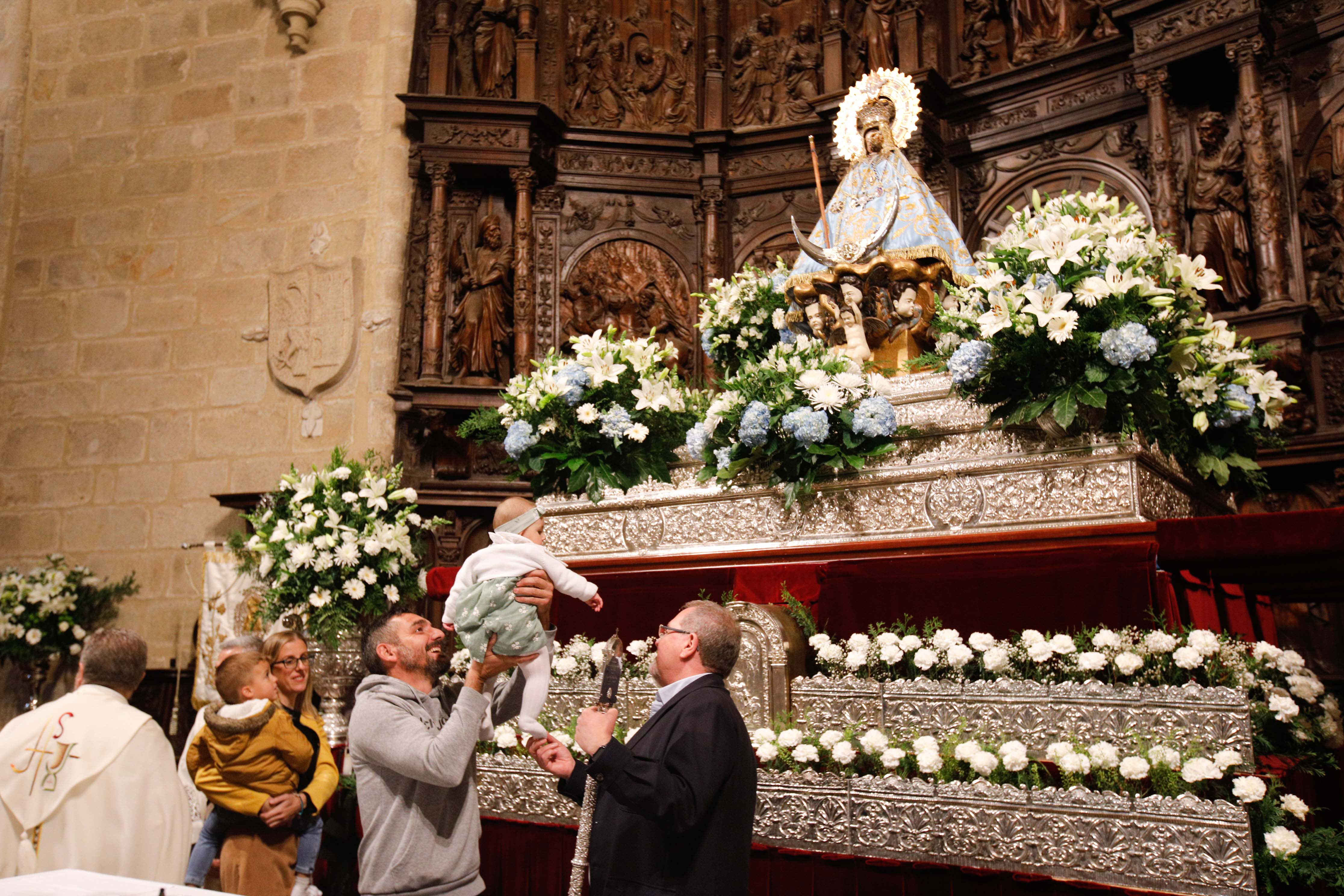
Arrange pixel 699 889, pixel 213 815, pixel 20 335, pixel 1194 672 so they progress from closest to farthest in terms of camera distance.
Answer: pixel 699 889 < pixel 1194 672 < pixel 213 815 < pixel 20 335

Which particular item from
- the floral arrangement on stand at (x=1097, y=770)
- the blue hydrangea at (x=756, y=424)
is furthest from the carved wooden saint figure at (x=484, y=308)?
the floral arrangement on stand at (x=1097, y=770)

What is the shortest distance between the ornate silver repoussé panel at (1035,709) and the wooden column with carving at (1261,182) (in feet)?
12.8

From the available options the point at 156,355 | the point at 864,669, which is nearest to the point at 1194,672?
the point at 864,669

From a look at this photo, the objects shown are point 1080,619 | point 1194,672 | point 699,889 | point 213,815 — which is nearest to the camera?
point 699,889

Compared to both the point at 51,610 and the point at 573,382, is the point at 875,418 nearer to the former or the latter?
the point at 573,382

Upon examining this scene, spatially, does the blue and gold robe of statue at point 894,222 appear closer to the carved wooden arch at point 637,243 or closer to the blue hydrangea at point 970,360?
the blue hydrangea at point 970,360

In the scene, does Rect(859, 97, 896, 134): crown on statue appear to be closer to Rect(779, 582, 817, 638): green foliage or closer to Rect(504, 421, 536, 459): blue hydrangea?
Rect(504, 421, 536, 459): blue hydrangea

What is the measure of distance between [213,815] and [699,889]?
2.72 meters

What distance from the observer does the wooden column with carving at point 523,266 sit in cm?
882

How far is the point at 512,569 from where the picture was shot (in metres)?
3.36

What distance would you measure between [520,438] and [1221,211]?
4.85m

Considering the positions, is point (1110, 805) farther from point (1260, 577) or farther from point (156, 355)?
point (156, 355)

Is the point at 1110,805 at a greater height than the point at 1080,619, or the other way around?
the point at 1080,619

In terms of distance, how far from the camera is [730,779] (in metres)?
2.90
